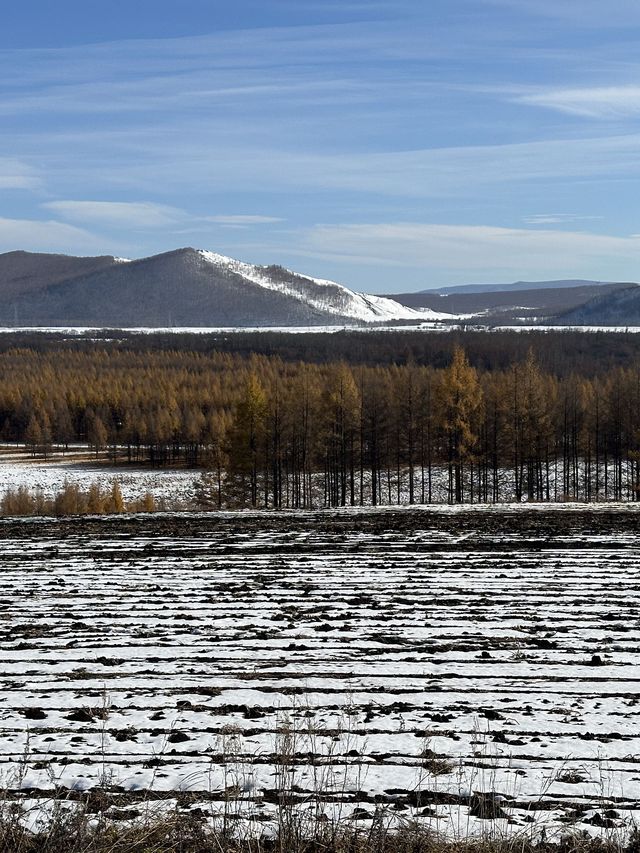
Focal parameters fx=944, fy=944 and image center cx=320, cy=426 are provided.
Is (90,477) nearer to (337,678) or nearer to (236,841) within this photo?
(337,678)

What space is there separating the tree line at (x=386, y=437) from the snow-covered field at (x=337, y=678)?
32361mm

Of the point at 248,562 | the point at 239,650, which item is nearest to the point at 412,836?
the point at 239,650

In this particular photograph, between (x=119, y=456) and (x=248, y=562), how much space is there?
92.7m

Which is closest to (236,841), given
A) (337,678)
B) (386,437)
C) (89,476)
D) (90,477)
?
(337,678)

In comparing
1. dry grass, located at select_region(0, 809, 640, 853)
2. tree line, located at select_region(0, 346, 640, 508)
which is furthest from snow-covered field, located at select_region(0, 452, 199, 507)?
dry grass, located at select_region(0, 809, 640, 853)

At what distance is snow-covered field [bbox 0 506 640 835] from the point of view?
336 inches

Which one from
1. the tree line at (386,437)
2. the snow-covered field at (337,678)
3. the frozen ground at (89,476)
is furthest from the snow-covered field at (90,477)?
the snow-covered field at (337,678)

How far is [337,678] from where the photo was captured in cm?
1209

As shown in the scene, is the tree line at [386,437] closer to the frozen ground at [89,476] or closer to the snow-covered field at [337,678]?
the frozen ground at [89,476]

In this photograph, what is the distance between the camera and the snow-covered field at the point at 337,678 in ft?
28.0

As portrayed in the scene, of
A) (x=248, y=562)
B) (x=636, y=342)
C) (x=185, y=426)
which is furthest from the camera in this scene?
(x=636, y=342)

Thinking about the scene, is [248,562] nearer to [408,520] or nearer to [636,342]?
[408,520]

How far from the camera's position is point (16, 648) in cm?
1380

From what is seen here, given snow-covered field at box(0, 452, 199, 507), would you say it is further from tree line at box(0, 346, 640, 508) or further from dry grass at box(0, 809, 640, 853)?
dry grass at box(0, 809, 640, 853)
